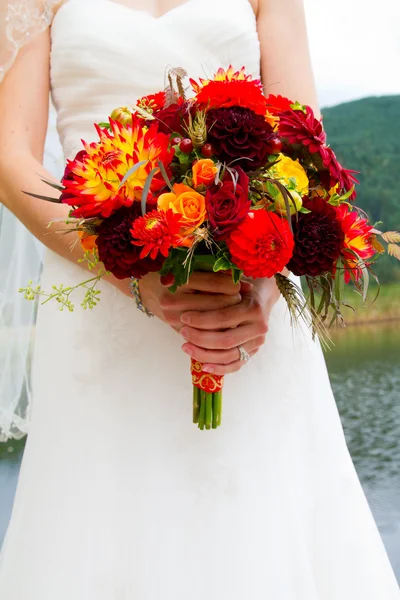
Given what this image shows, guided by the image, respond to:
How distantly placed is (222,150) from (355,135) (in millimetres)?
7352

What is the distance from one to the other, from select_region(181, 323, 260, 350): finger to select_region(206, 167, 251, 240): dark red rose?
21cm

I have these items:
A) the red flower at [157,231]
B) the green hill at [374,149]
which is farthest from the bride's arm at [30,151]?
the green hill at [374,149]

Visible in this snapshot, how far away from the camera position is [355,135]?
7.80m

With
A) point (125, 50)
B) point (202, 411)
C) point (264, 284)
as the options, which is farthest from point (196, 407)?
point (125, 50)

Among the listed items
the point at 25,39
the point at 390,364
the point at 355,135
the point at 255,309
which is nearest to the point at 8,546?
the point at 255,309

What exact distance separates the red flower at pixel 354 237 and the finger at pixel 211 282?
0.52ft

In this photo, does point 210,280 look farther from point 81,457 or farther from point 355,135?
point 355,135

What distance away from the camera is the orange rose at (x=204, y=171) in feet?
2.74

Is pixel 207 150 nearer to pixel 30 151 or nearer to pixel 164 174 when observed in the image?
pixel 164 174

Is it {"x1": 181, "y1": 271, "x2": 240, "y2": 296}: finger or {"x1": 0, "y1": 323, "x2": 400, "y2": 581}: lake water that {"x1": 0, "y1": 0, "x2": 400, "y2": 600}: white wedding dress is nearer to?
{"x1": 181, "y1": 271, "x2": 240, "y2": 296}: finger

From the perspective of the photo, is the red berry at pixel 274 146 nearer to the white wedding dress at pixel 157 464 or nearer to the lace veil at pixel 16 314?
the white wedding dress at pixel 157 464

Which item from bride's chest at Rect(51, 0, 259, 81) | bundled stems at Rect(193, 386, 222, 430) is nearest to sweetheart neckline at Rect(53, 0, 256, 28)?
bride's chest at Rect(51, 0, 259, 81)

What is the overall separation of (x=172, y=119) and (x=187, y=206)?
157 millimetres

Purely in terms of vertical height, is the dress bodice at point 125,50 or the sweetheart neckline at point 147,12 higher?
the sweetheart neckline at point 147,12
